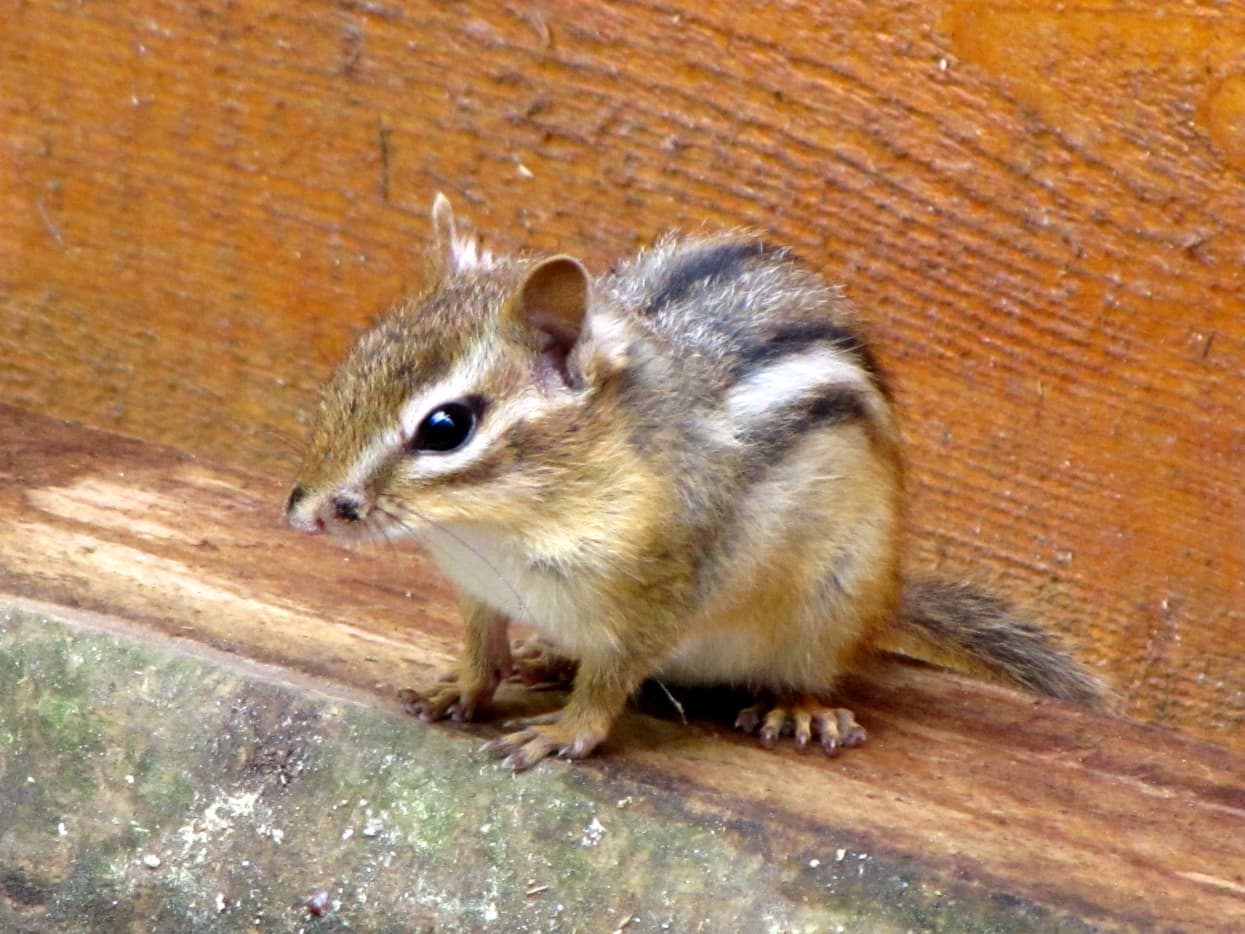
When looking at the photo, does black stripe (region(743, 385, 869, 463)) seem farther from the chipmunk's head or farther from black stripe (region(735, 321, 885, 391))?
the chipmunk's head

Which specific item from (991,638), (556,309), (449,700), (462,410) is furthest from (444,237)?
(991,638)

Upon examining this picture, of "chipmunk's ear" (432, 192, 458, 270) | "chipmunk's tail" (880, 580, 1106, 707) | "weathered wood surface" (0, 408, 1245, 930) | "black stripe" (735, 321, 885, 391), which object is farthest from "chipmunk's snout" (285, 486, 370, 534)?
"chipmunk's tail" (880, 580, 1106, 707)

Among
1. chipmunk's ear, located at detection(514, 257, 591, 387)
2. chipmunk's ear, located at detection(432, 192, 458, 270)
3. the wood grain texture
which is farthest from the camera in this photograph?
the wood grain texture

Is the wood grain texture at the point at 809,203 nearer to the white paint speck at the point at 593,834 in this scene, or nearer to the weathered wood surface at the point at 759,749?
the weathered wood surface at the point at 759,749

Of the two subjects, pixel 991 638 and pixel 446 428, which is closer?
pixel 446 428

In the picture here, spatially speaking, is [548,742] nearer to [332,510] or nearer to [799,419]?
[332,510]

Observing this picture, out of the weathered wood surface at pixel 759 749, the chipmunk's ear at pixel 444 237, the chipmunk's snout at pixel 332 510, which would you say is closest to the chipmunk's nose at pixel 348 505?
the chipmunk's snout at pixel 332 510

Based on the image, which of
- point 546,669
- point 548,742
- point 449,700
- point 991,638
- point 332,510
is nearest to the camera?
point 332,510
